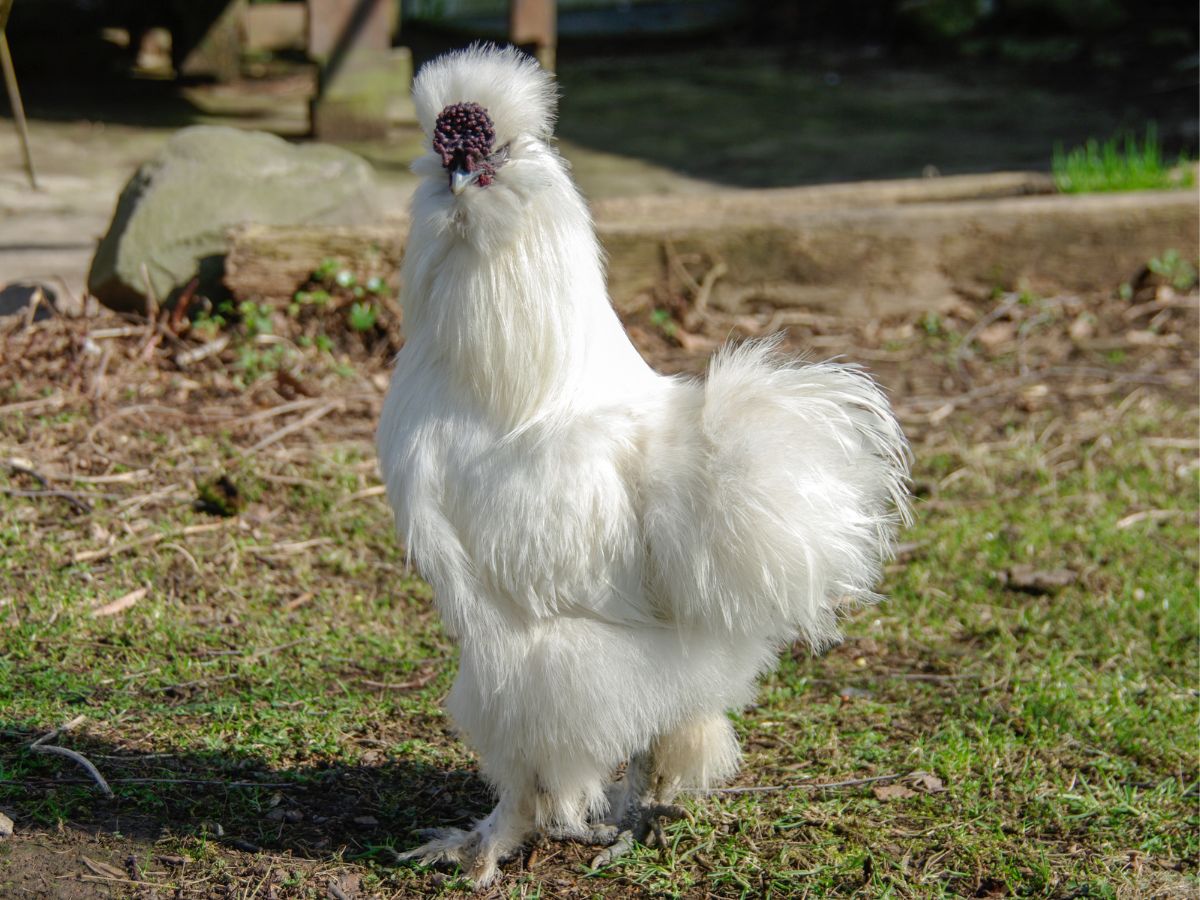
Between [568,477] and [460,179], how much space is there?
0.68m

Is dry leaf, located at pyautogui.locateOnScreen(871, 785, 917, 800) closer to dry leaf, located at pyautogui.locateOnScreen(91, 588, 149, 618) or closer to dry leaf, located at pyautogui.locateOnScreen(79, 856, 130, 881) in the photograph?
dry leaf, located at pyautogui.locateOnScreen(79, 856, 130, 881)

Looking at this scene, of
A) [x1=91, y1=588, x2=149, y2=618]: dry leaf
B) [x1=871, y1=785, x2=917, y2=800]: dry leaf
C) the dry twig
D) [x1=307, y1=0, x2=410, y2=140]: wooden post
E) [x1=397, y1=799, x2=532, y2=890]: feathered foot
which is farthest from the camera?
[x1=307, y1=0, x2=410, y2=140]: wooden post

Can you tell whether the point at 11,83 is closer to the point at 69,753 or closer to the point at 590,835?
the point at 69,753

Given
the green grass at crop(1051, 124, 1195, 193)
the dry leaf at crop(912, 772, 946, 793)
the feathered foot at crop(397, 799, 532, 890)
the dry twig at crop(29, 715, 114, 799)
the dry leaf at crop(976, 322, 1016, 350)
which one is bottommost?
the dry leaf at crop(912, 772, 946, 793)

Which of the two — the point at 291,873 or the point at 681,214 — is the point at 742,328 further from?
the point at 291,873

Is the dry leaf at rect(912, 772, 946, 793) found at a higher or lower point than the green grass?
lower

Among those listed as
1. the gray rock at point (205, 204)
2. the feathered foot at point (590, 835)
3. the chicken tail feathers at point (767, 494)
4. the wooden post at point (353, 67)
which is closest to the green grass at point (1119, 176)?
the gray rock at point (205, 204)

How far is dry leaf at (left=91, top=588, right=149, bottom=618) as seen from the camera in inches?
156

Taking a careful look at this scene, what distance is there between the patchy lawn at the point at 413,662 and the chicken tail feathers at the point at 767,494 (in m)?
0.78

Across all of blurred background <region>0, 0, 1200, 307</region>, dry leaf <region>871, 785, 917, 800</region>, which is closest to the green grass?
blurred background <region>0, 0, 1200, 307</region>

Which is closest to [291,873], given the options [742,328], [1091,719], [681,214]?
[1091,719]

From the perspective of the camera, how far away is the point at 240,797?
3164mm

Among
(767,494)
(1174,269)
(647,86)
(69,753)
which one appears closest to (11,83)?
(69,753)

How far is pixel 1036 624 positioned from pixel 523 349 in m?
2.43
